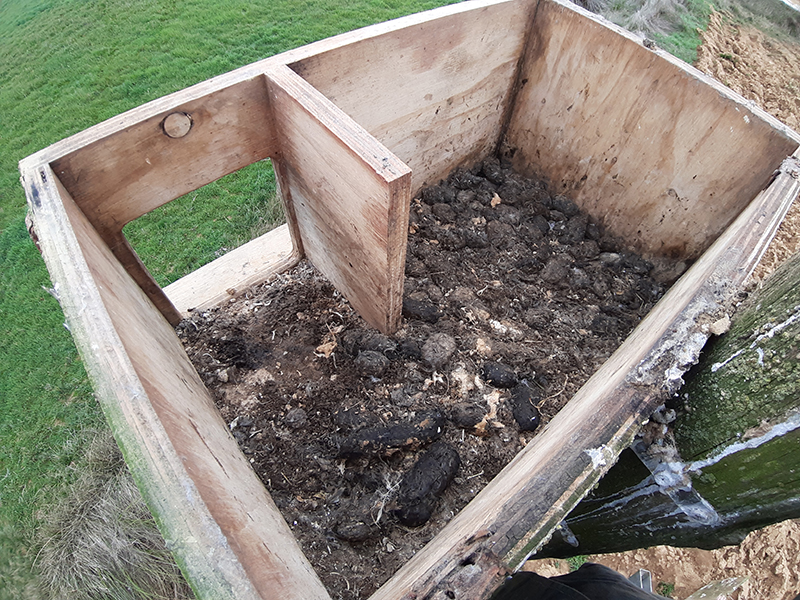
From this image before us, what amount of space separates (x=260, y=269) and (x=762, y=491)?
2.31 metres

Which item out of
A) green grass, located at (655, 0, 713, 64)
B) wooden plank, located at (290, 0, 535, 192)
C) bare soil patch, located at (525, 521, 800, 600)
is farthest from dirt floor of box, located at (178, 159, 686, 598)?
green grass, located at (655, 0, 713, 64)

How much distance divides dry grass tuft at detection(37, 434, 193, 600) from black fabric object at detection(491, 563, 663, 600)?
183 centimetres

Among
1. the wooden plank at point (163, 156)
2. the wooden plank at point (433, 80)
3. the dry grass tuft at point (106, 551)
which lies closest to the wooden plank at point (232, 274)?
the wooden plank at point (163, 156)

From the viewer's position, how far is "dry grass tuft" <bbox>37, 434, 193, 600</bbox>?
2.26 meters

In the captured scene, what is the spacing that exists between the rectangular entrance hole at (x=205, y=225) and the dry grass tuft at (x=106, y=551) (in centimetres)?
187

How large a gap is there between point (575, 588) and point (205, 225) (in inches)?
163

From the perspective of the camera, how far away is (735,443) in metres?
1.14

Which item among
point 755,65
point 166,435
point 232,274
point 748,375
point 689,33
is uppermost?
point 748,375

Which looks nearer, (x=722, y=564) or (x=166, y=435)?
(x=166, y=435)

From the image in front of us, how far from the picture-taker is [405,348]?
2.11 metres

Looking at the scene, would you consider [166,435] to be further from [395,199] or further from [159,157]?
[159,157]

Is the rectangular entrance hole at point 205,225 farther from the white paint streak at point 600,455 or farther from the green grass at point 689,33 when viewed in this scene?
the green grass at point 689,33

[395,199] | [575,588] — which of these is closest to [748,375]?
[575,588]

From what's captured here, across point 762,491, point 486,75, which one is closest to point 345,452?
point 762,491
